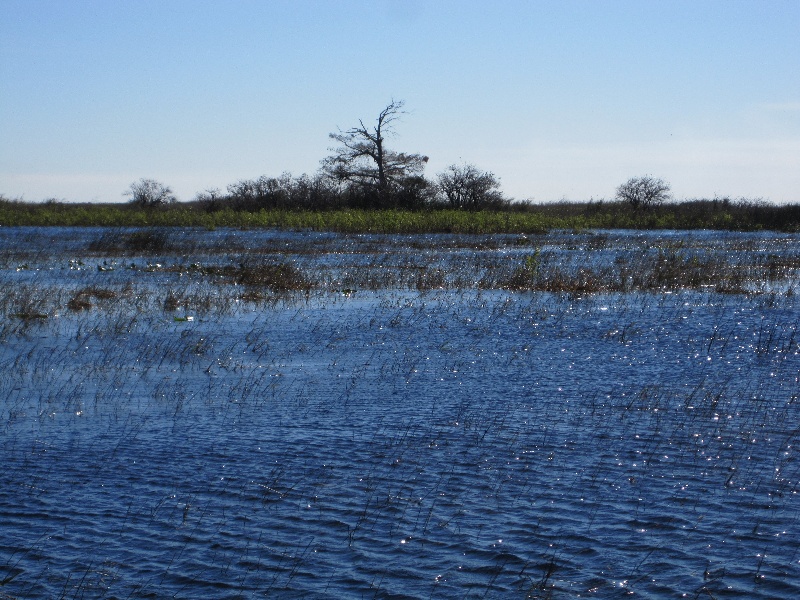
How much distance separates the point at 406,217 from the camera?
5903 cm

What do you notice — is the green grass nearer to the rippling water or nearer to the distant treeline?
the distant treeline

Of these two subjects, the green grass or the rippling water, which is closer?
the rippling water

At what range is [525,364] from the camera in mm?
15578

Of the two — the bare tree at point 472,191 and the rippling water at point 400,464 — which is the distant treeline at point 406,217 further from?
the rippling water at point 400,464

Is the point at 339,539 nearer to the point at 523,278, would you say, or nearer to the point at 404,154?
the point at 523,278

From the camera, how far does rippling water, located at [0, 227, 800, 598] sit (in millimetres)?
7199

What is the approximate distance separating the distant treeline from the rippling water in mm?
39634

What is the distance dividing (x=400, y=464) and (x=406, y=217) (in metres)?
A: 49.6

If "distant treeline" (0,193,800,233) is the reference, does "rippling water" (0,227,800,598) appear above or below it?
below

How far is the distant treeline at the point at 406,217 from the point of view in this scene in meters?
58.0

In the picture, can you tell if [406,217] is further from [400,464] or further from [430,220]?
[400,464]

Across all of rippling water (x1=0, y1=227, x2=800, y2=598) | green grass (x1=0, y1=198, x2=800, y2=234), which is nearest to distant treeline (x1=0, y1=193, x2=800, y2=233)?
green grass (x1=0, y1=198, x2=800, y2=234)

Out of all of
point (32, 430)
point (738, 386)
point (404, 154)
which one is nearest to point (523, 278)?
point (738, 386)

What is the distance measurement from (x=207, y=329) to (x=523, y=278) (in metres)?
11.5
